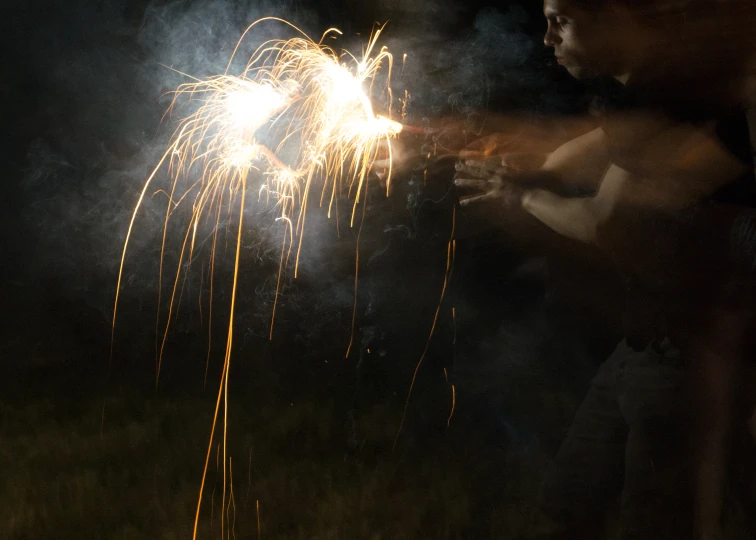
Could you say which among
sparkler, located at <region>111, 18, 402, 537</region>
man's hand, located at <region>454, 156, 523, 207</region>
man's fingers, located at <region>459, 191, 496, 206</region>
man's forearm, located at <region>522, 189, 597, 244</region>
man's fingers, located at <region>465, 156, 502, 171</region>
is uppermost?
sparkler, located at <region>111, 18, 402, 537</region>

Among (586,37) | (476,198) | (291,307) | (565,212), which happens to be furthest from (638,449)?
(291,307)

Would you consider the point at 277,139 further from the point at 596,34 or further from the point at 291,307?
the point at 596,34

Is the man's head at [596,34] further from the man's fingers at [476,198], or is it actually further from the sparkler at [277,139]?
the sparkler at [277,139]

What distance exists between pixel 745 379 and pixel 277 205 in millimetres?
2183

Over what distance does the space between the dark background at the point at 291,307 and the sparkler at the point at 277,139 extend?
87mm

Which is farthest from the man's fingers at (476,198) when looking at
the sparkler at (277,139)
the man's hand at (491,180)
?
the sparkler at (277,139)

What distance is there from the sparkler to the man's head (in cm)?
58

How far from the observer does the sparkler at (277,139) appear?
257 centimetres

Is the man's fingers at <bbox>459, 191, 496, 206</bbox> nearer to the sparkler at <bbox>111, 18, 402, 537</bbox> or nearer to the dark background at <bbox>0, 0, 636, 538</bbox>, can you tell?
the dark background at <bbox>0, 0, 636, 538</bbox>

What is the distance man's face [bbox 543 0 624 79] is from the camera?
178 centimetres

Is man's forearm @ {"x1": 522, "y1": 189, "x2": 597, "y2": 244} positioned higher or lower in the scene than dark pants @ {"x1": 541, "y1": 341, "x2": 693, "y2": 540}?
higher

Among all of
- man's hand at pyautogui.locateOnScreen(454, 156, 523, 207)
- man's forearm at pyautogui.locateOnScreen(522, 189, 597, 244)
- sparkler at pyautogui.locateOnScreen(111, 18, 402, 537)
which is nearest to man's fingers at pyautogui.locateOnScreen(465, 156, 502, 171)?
man's hand at pyautogui.locateOnScreen(454, 156, 523, 207)

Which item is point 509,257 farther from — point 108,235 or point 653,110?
point 108,235

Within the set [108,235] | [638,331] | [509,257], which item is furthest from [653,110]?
[108,235]
